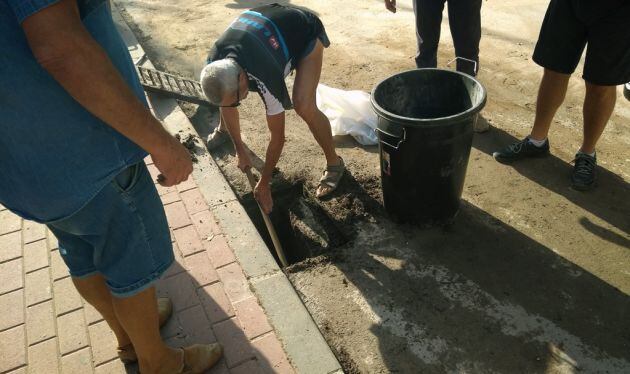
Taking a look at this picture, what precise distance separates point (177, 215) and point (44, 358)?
4.08ft

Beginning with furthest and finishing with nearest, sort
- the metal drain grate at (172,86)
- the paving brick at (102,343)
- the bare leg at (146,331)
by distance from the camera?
1. the metal drain grate at (172,86)
2. the paving brick at (102,343)
3. the bare leg at (146,331)

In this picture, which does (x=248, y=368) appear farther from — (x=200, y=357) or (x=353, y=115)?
(x=353, y=115)

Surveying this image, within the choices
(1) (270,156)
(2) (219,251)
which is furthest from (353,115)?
(2) (219,251)

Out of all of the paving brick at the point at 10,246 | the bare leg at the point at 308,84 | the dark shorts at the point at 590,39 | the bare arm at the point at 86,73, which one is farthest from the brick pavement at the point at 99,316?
the dark shorts at the point at 590,39

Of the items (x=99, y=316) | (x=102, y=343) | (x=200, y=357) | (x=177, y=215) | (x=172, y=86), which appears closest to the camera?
(x=200, y=357)

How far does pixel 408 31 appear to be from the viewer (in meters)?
6.09

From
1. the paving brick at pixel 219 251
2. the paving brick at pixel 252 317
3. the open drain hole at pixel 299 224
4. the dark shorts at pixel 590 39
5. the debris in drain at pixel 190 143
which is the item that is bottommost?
the open drain hole at pixel 299 224

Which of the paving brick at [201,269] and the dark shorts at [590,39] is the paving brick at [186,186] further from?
the dark shorts at [590,39]

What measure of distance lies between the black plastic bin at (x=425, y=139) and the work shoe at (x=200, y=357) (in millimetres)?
1530

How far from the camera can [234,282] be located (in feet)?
9.57

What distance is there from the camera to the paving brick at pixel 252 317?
104 inches

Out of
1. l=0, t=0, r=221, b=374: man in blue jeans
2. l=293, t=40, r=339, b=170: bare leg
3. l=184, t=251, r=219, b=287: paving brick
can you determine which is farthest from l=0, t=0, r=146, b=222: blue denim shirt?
l=293, t=40, r=339, b=170: bare leg

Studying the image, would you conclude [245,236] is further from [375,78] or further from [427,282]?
[375,78]

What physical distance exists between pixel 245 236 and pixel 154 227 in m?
1.43
